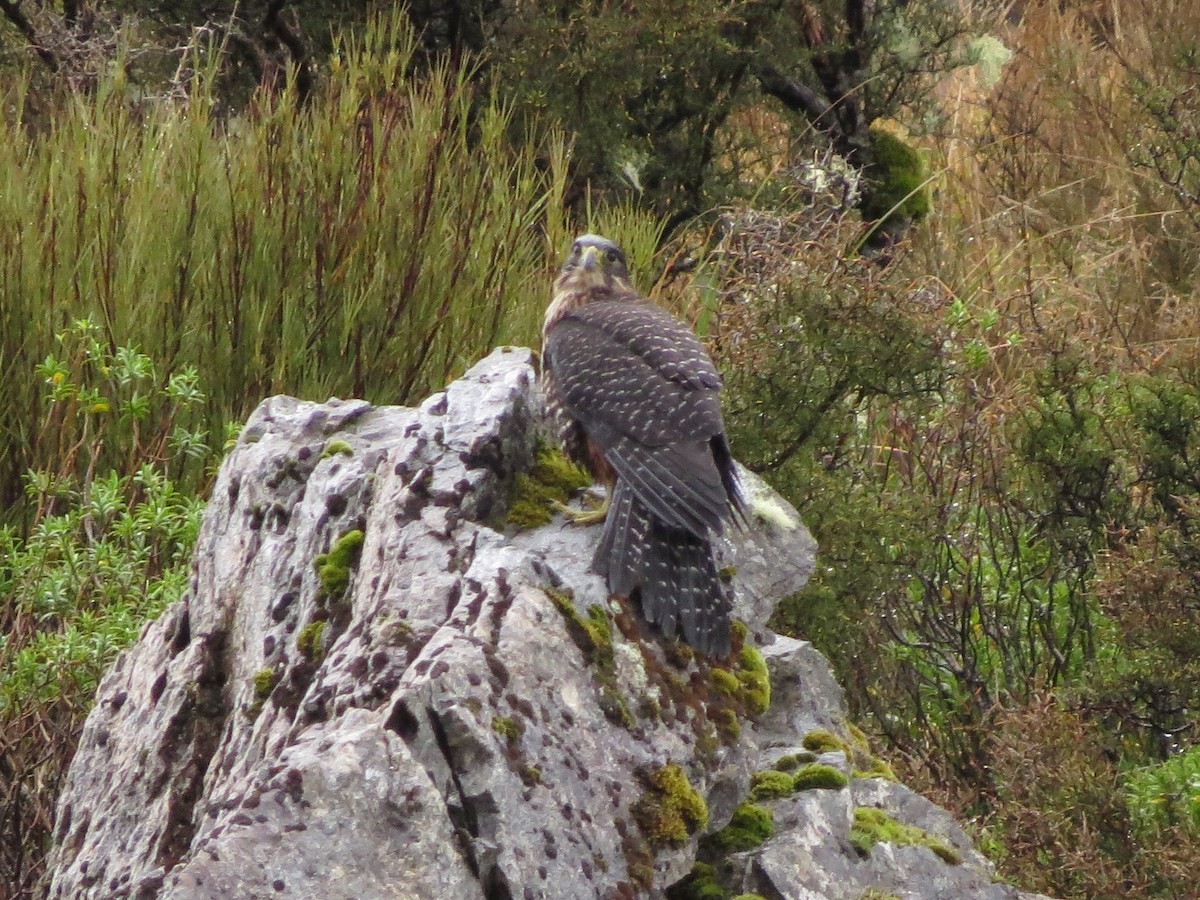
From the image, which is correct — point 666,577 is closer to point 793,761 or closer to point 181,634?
point 793,761

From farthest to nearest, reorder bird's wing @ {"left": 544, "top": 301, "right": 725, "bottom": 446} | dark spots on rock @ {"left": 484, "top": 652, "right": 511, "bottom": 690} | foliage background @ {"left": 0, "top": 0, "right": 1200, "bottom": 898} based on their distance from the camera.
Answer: foliage background @ {"left": 0, "top": 0, "right": 1200, "bottom": 898} → bird's wing @ {"left": 544, "top": 301, "right": 725, "bottom": 446} → dark spots on rock @ {"left": 484, "top": 652, "right": 511, "bottom": 690}

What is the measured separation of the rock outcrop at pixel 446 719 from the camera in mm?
2422

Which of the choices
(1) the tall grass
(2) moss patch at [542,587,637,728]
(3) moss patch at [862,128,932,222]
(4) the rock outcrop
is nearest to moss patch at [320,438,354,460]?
(4) the rock outcrop

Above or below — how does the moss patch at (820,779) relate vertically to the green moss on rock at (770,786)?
above

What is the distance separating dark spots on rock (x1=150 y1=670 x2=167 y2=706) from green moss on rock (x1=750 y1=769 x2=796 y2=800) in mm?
1244

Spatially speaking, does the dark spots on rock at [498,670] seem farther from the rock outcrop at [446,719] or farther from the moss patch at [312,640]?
the moss patch at [312,640]

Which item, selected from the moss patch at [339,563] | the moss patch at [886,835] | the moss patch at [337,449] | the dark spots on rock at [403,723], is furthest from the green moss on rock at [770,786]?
the moss patch at [337,449]

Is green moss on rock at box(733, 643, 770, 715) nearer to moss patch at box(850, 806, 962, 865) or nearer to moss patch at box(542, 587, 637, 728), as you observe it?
moss patch at box(850, 806, 962, 865)

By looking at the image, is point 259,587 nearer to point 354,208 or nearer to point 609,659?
point 609,659

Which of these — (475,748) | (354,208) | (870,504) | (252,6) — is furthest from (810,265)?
(252,6)

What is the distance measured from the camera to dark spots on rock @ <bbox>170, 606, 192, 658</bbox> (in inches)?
136

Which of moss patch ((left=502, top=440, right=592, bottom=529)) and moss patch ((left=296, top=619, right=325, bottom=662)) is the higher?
moss patch ((left=502, top=440, right=592, bottom=529))

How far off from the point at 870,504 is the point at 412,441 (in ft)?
8.19

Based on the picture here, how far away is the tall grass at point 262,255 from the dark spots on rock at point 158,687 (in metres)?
2.23
